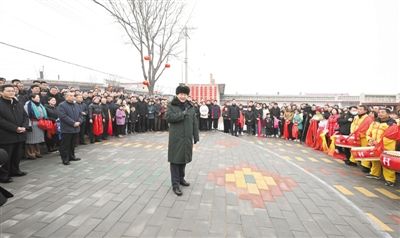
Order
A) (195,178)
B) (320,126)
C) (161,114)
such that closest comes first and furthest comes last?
(195,178), (320,126), (161,114)

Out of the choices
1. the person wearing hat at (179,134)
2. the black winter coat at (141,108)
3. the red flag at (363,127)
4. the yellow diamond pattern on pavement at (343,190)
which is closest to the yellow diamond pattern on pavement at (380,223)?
the yellow diamond pattern on pavement at (343,190)

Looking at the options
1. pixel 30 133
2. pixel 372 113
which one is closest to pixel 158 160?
pixel 30 133

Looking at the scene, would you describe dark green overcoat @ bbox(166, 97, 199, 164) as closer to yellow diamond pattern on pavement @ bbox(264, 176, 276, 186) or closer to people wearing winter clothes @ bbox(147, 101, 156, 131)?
yellow diamond pattern on pavement @ bbox(264, 176, 276, 186)

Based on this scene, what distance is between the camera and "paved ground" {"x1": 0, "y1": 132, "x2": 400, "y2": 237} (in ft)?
12.5

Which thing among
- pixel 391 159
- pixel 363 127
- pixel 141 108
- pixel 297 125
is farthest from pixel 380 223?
pixel 141 108

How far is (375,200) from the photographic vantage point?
5461mm

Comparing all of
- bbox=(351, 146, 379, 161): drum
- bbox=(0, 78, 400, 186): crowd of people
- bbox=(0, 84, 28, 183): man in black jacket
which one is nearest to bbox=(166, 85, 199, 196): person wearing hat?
bbox=(0, 78, 400, 186): crowd of people

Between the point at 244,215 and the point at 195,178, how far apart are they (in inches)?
84.2

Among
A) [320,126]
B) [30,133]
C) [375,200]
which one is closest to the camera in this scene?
[375,200]

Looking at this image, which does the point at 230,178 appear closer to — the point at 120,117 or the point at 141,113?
the point at 120,117

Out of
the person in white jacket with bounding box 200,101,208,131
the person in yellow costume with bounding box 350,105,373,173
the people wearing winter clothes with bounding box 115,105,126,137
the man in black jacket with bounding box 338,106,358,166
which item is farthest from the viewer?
the person in white jacket with bounding box 200,101,208,131

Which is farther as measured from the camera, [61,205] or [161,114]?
[161,114]

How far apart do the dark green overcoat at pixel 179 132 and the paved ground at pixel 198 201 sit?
703mm

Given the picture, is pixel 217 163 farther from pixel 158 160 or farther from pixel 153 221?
pixel 153 221
